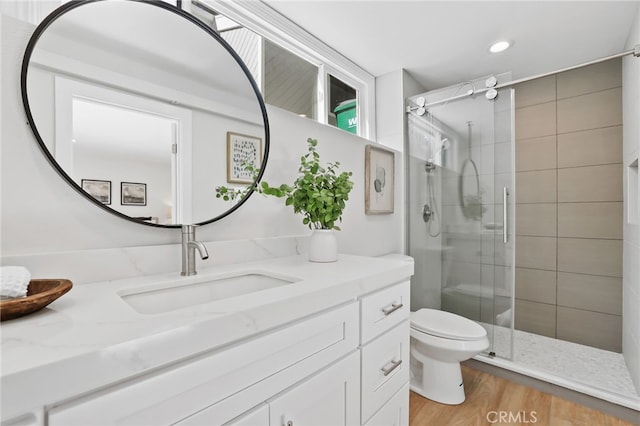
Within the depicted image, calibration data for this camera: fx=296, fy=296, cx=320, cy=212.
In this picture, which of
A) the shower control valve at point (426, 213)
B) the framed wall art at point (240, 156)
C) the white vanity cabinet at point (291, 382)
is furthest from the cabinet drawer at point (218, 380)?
the shower control valve at point (426, 213)

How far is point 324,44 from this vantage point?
1984 millimetres

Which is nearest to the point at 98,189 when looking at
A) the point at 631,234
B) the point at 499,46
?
the point at 499,46

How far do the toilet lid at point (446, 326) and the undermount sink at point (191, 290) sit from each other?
1.19m

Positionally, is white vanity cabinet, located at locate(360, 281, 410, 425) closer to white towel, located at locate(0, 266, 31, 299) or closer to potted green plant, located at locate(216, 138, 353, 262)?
potted green plant, located at locate(216, 138, 353, 262)

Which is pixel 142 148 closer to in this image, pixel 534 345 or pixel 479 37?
pixel 479 37

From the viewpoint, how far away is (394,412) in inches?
48.1

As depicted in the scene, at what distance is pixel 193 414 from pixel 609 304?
10.0 feet

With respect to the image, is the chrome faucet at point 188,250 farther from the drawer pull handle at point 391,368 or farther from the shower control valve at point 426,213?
the shower control valve at point 426,213

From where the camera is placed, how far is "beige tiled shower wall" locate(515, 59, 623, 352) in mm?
2295

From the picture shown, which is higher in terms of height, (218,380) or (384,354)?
(218,380)

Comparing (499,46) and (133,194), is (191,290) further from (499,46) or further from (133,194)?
Answer: (499,46)

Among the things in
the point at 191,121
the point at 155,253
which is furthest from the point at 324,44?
the point at 155,253

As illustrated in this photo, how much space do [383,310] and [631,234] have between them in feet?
6.41

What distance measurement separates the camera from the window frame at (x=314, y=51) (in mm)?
1522
